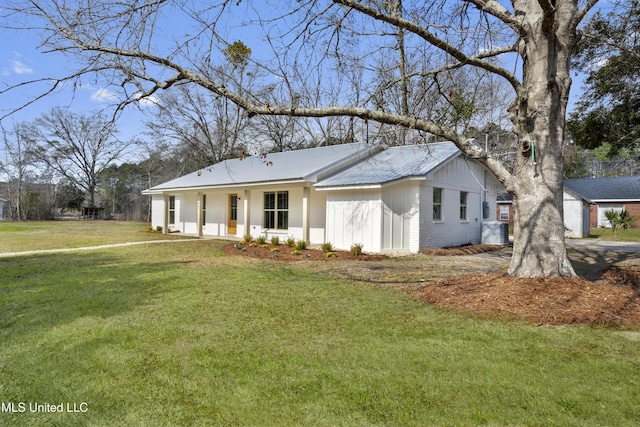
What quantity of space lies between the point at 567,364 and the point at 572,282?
2.94m

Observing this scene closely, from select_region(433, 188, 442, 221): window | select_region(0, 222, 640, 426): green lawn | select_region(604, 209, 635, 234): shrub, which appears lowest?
select_region(0, 222, 640, 426): green lawn

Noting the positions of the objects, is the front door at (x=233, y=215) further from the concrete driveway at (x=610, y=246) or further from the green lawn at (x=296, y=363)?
the concrete driveway at (x=610, y=246)

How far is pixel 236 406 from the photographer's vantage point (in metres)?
2.69

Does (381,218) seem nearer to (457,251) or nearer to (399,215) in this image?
(399,215)

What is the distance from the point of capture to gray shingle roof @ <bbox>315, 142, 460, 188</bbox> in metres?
12.6

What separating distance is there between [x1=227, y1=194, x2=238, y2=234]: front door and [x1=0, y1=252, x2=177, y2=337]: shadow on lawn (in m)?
8.46

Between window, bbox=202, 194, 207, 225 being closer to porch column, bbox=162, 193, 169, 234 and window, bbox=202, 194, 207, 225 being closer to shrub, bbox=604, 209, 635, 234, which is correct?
porch column, bbox=162, 193, 169, 234

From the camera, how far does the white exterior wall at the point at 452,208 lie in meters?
13.3

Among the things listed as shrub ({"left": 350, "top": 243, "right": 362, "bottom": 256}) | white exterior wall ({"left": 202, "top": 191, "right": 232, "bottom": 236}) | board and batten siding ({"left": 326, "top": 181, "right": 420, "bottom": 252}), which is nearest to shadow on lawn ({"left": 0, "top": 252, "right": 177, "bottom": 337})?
shrub ({"left": 350, "top": 243, "right": 362, "bottom": 256})

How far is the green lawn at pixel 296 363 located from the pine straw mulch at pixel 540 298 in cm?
37

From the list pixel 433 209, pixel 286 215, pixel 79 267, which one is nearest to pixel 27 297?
pixel 79 267

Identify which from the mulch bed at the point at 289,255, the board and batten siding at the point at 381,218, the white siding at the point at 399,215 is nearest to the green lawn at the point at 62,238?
the mulch bed at the point at 289,255

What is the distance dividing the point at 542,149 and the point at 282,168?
38.4ft

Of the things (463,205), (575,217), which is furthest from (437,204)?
(575,217)
